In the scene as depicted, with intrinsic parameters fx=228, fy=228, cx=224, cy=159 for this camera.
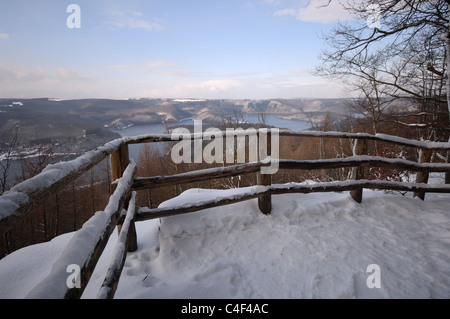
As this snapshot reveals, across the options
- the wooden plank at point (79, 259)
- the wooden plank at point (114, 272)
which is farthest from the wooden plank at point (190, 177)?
the wooden plank at point (79, 259)

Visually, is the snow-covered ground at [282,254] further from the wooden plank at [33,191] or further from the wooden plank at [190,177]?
the wooden plank at [33,191]

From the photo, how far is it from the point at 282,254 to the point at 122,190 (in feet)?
6.46

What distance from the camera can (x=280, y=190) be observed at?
3.67m

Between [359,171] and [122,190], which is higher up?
[122,190]

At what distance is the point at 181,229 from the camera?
3.08 metres

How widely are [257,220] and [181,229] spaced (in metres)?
1.17

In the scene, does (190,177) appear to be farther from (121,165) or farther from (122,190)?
(122,190)

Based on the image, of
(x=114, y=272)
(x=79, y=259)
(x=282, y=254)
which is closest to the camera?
(x=79, y=259)

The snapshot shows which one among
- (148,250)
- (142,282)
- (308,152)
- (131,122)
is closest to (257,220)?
(148,250)

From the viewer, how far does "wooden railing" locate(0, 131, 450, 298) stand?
106 cm

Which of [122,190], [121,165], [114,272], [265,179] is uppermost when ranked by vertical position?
[121,165]

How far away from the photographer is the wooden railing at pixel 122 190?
1.06 meters

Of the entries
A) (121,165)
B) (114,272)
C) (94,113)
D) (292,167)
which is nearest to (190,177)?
(121,165)

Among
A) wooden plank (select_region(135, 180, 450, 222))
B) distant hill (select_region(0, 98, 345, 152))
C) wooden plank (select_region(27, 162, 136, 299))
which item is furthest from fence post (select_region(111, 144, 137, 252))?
distant hill (select_region(0, 98, 345, 152))
